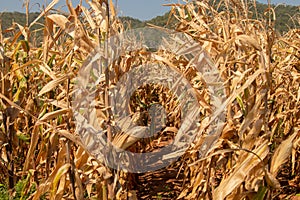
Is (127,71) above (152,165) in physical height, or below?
above

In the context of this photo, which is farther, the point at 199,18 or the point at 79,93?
the point at 199,18

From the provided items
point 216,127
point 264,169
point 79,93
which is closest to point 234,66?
point 216,127

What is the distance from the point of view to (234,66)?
7.63ft

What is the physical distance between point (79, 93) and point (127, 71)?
0.42 metres

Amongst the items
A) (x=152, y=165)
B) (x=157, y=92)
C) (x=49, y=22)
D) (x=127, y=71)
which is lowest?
(x=152, y=165)

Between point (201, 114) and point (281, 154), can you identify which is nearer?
point (281, 154)

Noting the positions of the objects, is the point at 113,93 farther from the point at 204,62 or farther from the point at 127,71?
the point at 204,62

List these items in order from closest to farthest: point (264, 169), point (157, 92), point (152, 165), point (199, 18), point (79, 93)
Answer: point (264, 169), point (79, 93), point (199, 18), point (152, 165), point (157, 92)

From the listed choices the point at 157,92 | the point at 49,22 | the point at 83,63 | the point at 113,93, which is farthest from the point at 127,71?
the point at 157,92

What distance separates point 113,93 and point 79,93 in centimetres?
25

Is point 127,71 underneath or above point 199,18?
underneath

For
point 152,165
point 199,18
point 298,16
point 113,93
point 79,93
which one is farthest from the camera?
point 152,165

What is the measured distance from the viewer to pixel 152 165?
4023mm

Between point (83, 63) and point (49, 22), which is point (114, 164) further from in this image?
point (49, 22)
